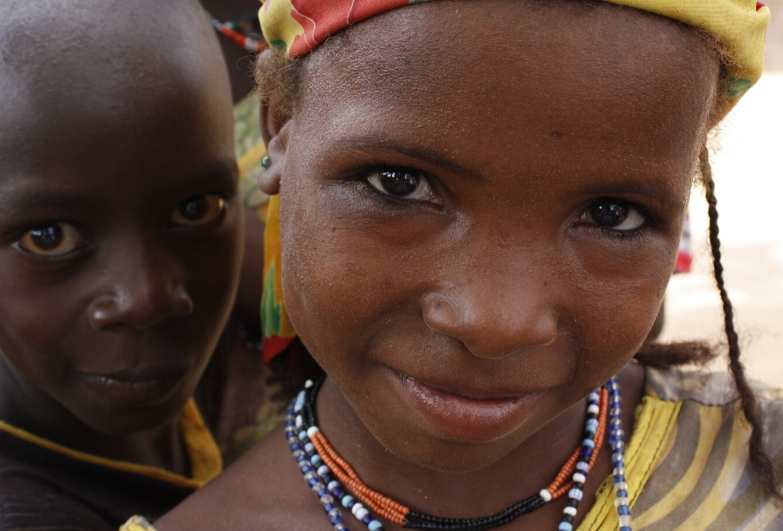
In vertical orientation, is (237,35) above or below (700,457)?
below

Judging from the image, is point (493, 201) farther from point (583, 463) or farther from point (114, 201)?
point (114, 201)

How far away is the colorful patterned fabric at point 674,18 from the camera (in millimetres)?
1326

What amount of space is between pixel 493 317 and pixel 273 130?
2.07ft

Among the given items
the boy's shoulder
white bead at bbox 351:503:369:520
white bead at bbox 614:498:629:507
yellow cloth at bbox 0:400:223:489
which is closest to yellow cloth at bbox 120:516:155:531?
the boy's shoulder

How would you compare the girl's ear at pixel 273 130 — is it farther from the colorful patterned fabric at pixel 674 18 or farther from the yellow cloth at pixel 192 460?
the yellow cloth at pixel 192 460

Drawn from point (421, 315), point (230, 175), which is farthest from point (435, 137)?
point (230, 175)

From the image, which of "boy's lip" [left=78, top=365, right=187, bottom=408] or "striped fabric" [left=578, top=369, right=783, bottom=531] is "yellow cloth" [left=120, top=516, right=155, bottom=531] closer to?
"boy's lip" [left=78, top=365, right=187, bottom=408]

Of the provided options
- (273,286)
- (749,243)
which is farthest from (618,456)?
(749,243)

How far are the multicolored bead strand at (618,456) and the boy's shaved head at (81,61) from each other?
3.20 feet

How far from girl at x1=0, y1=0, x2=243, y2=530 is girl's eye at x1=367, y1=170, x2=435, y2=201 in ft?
2.13

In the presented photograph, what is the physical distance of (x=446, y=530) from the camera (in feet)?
5.57

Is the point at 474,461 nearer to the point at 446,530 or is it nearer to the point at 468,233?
the point at 446,530

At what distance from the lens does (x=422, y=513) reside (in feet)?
5.65

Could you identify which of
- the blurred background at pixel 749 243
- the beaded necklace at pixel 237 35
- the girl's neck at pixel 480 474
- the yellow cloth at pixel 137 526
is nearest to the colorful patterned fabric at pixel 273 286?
the girl's neck at pixel 480 474
